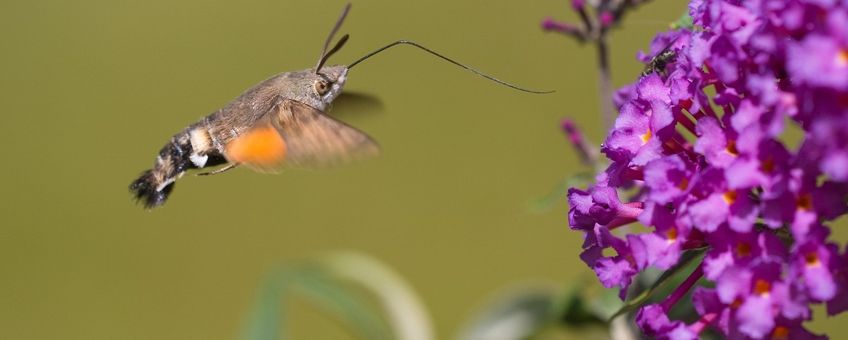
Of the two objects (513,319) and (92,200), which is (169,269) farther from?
(513,319)

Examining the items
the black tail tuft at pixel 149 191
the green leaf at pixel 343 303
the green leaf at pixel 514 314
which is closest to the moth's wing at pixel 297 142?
the black tail tuft at pixel 149 191

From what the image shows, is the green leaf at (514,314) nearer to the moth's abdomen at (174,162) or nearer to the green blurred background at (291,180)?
the moth's abdomen at (174,162)

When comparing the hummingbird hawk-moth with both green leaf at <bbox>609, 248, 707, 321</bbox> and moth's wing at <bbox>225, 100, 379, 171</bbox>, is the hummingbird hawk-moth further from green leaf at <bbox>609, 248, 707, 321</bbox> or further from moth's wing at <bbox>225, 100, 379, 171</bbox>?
green leaf at <bbox>609, 248, 707, 321</bbox>

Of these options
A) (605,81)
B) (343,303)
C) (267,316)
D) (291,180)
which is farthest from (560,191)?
(291,180)

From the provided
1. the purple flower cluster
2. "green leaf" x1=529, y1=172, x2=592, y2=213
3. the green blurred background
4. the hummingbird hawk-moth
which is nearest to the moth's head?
the hummingbird hawk-moth

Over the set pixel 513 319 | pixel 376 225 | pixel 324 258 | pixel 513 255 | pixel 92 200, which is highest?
pixel 92 200

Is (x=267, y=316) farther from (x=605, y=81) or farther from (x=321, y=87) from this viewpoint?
(x=605, y=81)

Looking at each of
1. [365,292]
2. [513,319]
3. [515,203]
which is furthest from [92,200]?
[513,319]
